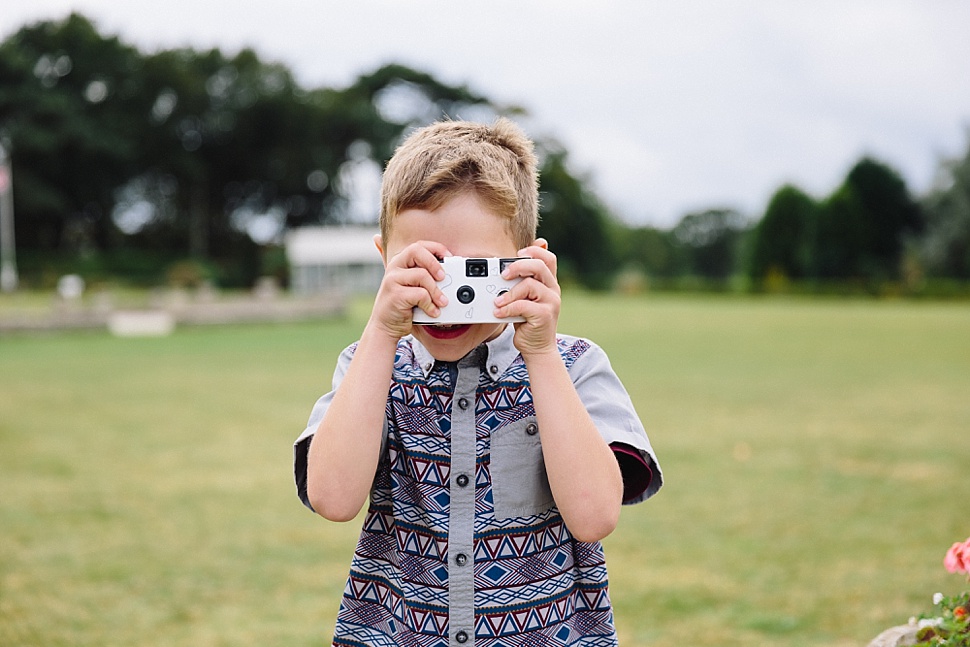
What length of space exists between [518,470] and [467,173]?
0.57m

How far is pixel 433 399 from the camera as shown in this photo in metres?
1.76

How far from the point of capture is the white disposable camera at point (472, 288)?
1.55 m

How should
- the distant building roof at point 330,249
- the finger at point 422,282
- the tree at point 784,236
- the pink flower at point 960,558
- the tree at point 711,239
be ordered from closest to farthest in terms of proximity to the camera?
the finger at point 422,282 < the pink flower at point 960,558 < the distant building roof at point 330,249 < the tree at point 784,236 < the tree at point 711,239

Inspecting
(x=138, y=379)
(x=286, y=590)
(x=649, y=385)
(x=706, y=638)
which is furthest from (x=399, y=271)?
(x=138, y=379)

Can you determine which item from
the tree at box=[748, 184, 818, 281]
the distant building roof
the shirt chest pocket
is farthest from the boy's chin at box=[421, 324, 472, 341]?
the tree at box=[748, 184, 818, 281]

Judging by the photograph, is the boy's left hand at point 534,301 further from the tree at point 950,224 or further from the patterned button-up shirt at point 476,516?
the tree at point 950,224

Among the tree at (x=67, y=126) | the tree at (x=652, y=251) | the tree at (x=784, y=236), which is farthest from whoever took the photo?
the tree at (x=652, y=251)

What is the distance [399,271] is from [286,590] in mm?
3155

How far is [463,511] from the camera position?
5.55 feet

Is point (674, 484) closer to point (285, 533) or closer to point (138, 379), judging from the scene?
point (285, 533)

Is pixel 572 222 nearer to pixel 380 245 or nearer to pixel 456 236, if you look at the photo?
pixel 380 245

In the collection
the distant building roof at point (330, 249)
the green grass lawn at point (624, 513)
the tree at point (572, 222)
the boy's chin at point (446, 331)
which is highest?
the tree at point (572, 222)

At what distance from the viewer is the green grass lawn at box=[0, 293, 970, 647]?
396 centimetres

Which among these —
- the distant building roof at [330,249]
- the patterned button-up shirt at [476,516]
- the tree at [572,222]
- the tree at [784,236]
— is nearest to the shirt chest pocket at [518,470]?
the patterned button-up shirt at [476,516]
